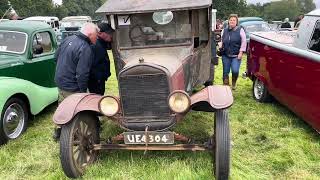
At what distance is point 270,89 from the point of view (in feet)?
26.5

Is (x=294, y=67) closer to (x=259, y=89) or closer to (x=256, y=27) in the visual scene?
(x=259, y=89)

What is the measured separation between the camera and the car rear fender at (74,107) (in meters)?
5.03

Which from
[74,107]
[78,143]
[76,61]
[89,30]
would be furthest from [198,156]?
[89,30]

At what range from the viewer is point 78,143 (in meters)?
5.23

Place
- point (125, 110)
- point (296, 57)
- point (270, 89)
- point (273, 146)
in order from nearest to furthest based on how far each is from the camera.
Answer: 1. point (125, 110)
2. point (273, 146)
3. point (296, 57)
4. point (270, 89)

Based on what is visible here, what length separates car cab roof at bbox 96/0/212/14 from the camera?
5996 mm

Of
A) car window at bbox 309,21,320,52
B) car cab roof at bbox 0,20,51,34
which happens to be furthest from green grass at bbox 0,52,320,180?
car cab roof at bbox 0,20,51,34

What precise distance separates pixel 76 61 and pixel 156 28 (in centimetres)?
124

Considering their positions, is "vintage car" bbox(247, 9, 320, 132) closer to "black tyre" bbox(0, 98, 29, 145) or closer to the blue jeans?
the blue jeans

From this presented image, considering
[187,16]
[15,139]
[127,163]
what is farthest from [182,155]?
[15,139]

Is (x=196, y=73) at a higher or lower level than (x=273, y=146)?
higher

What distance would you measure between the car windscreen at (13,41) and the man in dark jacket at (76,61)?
1.89 meters

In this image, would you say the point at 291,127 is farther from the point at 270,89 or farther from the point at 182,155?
the point at 182,155

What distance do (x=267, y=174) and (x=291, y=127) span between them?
203 cm
